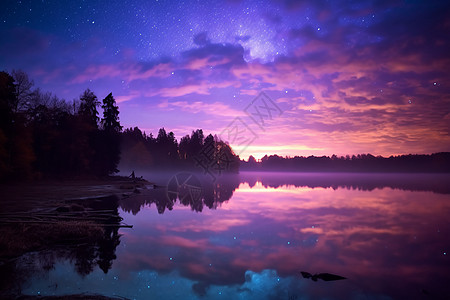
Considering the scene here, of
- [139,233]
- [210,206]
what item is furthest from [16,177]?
[139,233]

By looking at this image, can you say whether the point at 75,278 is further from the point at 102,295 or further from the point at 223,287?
the point at 223,287

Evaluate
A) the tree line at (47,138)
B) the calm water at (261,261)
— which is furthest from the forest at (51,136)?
the calm water at (261,261)

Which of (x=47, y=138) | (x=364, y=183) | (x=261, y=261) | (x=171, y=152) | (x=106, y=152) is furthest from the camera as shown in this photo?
(x=171, y=152)

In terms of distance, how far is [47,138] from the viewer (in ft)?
161

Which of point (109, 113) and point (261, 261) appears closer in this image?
point (261, 261)

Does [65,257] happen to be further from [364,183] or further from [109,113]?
[364,183]

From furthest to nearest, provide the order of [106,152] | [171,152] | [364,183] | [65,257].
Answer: [171,152] → [364,183] → [106,152] → [65,257]

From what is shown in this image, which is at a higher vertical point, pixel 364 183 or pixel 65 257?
pixel 65 257

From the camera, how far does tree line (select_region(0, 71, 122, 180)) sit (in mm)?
40647

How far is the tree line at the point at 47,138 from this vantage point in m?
40.6

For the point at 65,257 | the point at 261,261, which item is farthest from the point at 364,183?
the point at 65,257

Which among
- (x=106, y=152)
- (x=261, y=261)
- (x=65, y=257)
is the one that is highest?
(x=106, y=152)

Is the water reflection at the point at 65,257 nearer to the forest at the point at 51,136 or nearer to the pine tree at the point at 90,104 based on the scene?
the forest at the point at 51,136

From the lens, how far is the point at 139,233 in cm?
1945
